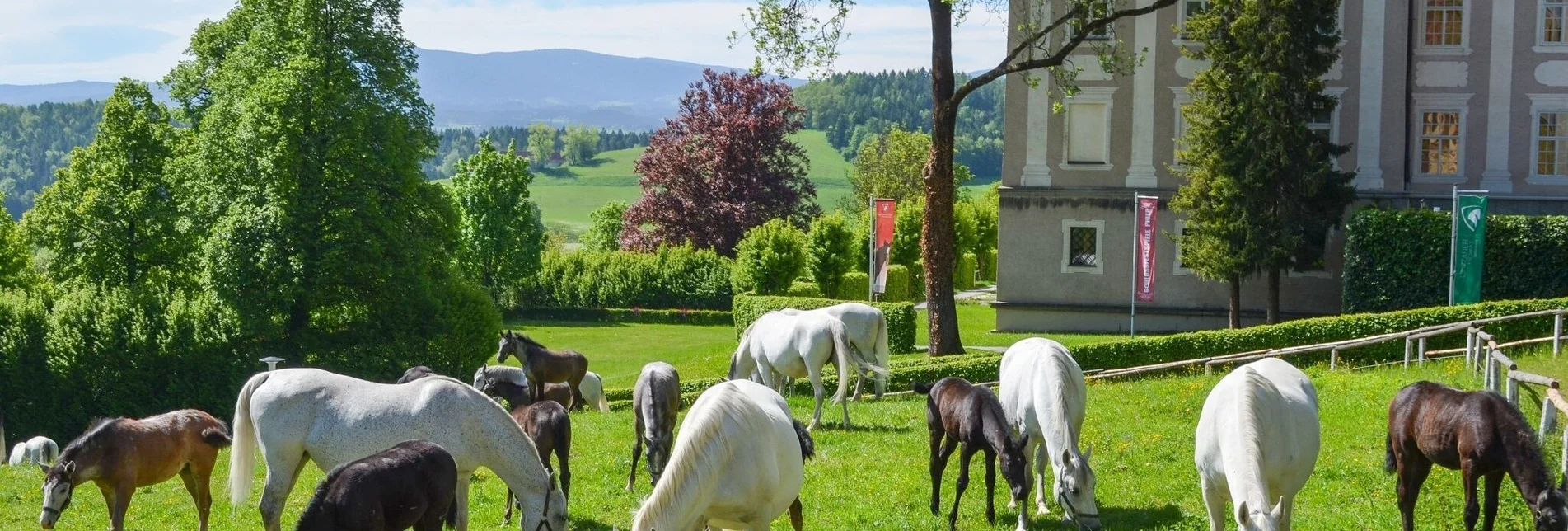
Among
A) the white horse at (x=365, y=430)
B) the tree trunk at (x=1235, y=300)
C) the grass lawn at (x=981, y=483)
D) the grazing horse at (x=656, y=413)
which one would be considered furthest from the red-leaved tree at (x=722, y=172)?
the white horse at (x=365, y=430)

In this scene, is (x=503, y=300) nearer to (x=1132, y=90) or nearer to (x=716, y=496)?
(x=1132, y=90)

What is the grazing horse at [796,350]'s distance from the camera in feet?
60.0

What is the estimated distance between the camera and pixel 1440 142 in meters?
36.5

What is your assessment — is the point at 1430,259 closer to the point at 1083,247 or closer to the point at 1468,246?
the point at 1468,246

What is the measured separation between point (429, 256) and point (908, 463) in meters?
25.2

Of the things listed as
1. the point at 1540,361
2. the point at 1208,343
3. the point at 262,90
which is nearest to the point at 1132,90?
the point at 1208,343

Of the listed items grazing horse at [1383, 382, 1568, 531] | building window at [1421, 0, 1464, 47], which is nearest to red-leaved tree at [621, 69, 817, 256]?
building window at [1421, 0, 1464, 47]

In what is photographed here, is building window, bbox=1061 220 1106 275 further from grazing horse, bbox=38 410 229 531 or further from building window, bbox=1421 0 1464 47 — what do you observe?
grazing horse, bbox=38 410 229 531

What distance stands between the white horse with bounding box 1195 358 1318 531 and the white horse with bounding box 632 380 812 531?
3208 mm

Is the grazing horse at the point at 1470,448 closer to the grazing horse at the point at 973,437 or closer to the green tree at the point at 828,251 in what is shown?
the grazing horse at the point at 973,437

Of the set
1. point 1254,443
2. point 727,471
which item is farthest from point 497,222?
point 1254,443

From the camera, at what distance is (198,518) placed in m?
13.5

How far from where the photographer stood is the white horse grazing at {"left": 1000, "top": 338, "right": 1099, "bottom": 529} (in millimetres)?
10648

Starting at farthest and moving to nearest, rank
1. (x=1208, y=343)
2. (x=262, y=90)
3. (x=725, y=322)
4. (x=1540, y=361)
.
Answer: (x=725, y=322), (x=262, y=90), (x=1208, y=343), (x=1540, y=361)
